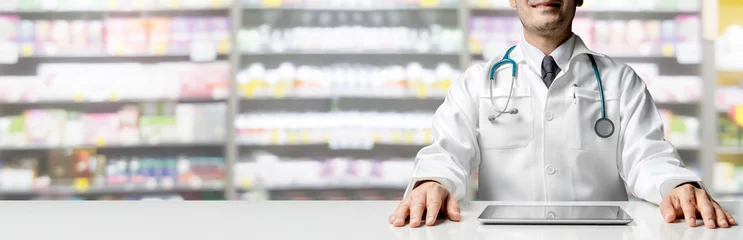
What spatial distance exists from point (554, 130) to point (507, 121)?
12 cm

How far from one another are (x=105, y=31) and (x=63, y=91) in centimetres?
48

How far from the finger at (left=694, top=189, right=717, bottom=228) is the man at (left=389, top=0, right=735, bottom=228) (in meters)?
0.49

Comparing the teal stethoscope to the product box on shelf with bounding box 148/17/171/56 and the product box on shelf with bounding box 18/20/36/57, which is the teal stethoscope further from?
the product box on shelf with bounding box 18/20/36/57

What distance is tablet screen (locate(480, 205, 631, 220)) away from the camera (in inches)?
42.4

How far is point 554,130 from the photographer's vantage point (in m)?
1.77

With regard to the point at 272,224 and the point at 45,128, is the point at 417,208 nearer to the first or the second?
the point at 272,224

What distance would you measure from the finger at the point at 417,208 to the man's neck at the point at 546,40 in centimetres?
80

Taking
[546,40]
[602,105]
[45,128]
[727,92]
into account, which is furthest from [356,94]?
[602,105]

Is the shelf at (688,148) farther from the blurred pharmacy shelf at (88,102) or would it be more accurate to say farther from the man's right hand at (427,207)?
the man's right hand at (427,207)

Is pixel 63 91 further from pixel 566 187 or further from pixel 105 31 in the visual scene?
pixel 566 187

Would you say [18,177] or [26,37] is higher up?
[26,37]

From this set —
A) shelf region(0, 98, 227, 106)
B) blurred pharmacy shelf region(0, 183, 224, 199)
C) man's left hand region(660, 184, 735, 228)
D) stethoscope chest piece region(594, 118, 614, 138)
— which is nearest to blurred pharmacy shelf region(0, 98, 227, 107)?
shelf region(0, 98, 227, 106)

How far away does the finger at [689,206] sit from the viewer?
109 cm

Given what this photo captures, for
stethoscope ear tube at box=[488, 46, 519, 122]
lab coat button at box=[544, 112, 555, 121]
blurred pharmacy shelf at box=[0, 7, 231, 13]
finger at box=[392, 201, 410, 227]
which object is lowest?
finger at box=[392, 201, 410, 227]
